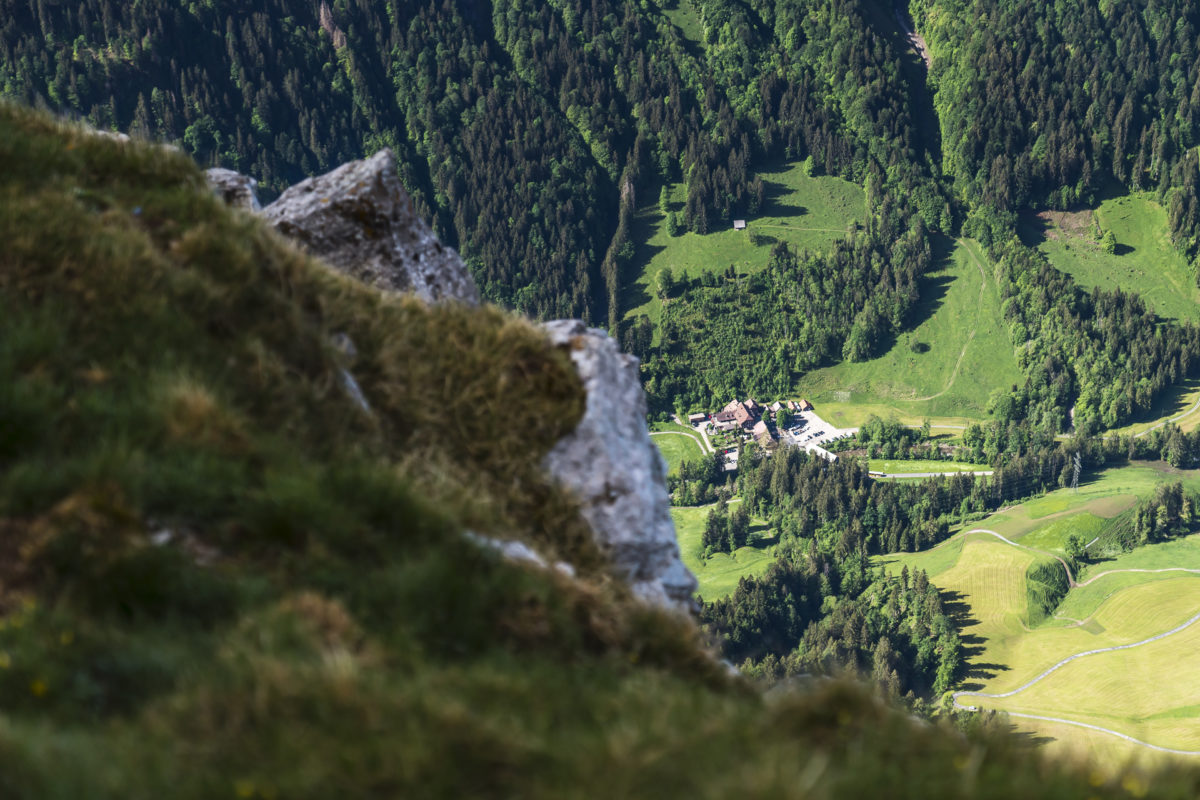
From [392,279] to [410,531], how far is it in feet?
35.5

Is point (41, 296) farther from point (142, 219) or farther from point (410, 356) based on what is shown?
point (410, 356)

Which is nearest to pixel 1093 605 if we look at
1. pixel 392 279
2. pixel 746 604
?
pixel 746 604

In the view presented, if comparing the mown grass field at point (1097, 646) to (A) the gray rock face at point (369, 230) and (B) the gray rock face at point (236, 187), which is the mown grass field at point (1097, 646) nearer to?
(A) the gray rock face at point (369, 230)

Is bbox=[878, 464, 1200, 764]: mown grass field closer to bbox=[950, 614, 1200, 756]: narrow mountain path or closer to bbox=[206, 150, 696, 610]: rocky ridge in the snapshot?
bbox=[950, 614, 1200, 756]: narrow mountain path

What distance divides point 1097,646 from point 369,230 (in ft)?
646

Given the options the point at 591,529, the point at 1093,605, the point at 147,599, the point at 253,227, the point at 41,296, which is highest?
the point at 253,227

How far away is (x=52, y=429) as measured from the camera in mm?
8383

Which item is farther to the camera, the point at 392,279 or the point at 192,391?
the point at 392,279

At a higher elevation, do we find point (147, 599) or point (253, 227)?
point (253, 227)

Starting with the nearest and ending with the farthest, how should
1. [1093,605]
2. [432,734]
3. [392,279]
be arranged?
[432,734], [392,279], [1093,605]

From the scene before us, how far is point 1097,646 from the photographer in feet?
563

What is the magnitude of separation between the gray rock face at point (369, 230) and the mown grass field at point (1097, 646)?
157160 millimetres

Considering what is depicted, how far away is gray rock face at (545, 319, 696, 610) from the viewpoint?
1230cm

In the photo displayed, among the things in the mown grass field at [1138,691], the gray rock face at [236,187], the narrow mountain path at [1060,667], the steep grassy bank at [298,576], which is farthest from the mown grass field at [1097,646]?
the steep grassy bank at [298,576]
